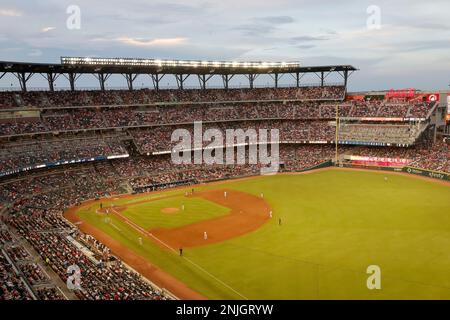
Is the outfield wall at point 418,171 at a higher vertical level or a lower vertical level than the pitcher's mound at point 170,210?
higher

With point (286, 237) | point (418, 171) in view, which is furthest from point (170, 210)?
point (418, 171)

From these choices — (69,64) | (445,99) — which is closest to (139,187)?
(69,64)

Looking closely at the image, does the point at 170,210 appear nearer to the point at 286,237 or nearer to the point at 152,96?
the point at 286,237

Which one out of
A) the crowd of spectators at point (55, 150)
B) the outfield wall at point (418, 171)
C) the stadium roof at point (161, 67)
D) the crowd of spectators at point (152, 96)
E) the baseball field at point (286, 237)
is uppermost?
the stadium roof at point (161, 67)

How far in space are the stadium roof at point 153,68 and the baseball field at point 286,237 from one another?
2303cm

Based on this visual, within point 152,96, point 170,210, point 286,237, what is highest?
point 152,96

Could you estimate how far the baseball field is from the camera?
24.9 meters

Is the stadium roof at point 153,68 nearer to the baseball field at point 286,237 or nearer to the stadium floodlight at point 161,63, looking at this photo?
the stadium floodlight at point 161,63

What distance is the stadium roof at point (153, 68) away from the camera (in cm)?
5656

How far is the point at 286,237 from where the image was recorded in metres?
33.8

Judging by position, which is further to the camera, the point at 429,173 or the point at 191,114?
the point at 191,114

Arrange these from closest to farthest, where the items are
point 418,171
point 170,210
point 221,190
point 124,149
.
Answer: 1. point 170,210
2. point 221,190
3. point 418,171
4. point 124,149

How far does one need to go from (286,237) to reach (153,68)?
143ft

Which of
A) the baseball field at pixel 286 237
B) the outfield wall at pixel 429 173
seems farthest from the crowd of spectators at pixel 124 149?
the baseball field at pixel 286 237
